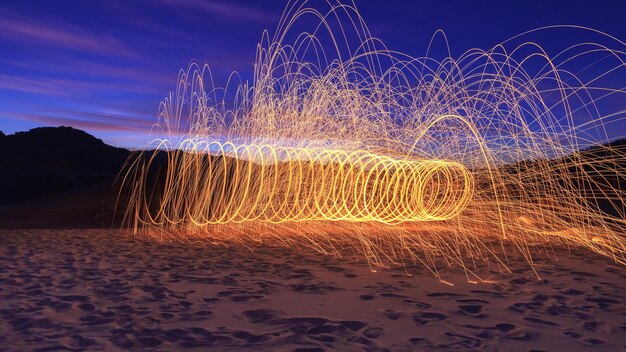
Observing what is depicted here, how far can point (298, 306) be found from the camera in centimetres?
465

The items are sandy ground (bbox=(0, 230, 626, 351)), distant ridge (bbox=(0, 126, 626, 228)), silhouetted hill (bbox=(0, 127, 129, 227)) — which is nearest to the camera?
sandy ground (bbox=(0, 230, 626, 351))

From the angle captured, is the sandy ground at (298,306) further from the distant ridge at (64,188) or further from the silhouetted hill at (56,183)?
the silhouetted hill at (56,183)

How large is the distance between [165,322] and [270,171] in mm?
7024

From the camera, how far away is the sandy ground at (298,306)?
12.1ft

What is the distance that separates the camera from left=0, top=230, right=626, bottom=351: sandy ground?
12.1 feet

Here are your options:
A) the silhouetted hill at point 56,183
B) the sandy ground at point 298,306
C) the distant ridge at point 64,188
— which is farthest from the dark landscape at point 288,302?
the silhouetted hill at point 56,183

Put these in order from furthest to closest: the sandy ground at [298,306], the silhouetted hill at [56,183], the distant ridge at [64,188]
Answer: the silhouetted hill at [56,183] → the distant ridge at [64,188] → the sandy ground at [298,306]

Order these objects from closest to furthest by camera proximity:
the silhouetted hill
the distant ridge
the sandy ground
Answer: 1. the sandy ground
2. the distant ridge
3. the silhouetted hill

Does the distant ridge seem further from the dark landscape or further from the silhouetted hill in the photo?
the dark landscape

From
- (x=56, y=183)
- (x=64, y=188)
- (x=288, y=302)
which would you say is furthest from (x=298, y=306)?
(x=56, y=183)

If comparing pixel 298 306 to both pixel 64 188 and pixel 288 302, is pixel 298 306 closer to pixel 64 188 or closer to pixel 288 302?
pixel 288 302

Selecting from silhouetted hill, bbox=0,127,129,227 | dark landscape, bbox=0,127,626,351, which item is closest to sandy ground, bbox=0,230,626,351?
dark landscape, bbox=0,127,626,351

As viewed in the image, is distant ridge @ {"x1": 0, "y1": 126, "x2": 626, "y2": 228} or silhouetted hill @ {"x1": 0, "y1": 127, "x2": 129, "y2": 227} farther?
silhouetted hill @ {"x1": 0, "y1": 127, "x2": 129, "y2": 227}

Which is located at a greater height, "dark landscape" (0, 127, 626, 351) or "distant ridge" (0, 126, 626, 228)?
"distant ridge" (0, 126, 626, 228)
